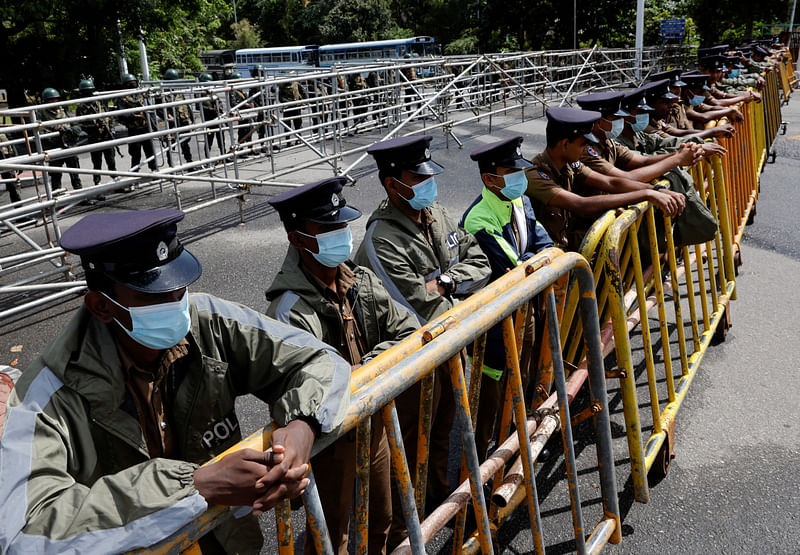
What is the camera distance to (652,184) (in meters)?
4.18

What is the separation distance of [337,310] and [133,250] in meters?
0.99

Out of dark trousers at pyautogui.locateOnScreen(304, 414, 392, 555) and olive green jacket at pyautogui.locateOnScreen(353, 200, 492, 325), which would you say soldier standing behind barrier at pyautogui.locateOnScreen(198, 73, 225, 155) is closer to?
olive green jacket at pyautogui.locateOnScreen(353, 200, 492, 325)

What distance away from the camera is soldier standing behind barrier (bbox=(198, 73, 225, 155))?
9.30 meters

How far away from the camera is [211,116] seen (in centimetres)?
1570

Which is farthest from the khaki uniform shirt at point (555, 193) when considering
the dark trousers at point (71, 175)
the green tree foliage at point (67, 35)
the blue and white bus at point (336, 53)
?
the blue and white bus at point (336, 53)

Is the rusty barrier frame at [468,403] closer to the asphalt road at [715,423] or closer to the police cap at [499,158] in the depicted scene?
the asphalt road at [715,423]

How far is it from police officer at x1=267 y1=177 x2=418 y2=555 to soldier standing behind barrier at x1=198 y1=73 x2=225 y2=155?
6.71 meters

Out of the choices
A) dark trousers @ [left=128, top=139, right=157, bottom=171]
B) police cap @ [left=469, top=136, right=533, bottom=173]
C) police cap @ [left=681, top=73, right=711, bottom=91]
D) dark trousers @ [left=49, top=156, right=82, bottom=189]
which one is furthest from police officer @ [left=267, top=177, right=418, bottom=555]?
dark trousers @ [left=128, top=139, right=157, bottom=171]

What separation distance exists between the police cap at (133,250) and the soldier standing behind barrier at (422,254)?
1386 mm

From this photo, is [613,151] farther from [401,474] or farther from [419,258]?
[401,474]

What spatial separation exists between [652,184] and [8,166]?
5.40 metres

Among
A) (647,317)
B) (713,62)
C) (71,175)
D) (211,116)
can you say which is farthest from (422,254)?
(211,116)

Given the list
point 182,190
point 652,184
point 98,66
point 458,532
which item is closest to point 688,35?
point 98,66

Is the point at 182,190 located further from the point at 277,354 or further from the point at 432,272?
the point at 277,354
